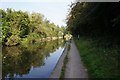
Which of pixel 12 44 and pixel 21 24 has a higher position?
pixel 21 24

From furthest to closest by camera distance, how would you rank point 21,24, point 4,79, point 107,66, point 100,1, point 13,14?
point 21,24 → point 13,14 → point 4,79 → point 100,1 → point 107,66

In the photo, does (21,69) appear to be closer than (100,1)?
No

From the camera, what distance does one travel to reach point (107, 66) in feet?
43.2

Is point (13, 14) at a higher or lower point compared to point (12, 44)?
higher

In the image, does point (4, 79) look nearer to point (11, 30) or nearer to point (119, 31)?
point (119, 31)

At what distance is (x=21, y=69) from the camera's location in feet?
76.5

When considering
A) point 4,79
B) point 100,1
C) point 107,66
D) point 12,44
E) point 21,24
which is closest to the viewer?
point 107,66

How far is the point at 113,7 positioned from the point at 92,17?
266cm

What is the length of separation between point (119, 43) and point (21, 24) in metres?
52.2

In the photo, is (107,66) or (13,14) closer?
(107,66)

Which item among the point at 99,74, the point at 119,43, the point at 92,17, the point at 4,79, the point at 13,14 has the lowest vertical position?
the point at 4,79

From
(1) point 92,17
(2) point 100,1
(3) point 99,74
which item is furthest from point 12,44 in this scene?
(3) point 99,74

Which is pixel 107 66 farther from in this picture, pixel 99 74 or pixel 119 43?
pixel 119 43

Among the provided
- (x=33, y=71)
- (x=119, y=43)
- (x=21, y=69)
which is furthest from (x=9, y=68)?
(x=119, y=43)
